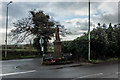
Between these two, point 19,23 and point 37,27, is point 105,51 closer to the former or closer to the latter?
point 37,27

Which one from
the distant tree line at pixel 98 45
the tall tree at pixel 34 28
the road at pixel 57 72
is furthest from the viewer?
the tall tree at pixel 34 28

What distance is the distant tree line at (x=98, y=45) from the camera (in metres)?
16.3

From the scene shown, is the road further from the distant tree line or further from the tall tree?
the tall tree

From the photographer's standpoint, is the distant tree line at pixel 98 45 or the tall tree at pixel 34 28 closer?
the distant tree line at pixel 98 45

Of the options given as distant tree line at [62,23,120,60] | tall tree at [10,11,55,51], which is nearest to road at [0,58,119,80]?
distant tree line at [62,23,120,60]

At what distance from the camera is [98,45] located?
16469mm

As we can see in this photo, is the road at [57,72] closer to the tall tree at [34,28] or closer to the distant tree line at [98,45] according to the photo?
the distant tree line at [98,45]

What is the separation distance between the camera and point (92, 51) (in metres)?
16.7

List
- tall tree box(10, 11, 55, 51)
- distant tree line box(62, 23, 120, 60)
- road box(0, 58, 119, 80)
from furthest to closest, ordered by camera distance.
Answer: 1. tall tree box(10, 11, 55, 51)
2. distant tree line box(62, 23, 120, 60)
3. road box(0, 58, 119, 80)

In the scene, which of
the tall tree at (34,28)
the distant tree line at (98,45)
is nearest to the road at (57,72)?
the distant tree line at (98,45)

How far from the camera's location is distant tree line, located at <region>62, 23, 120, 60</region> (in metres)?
16.3

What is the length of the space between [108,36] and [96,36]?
2.42m

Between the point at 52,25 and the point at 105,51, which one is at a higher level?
the point at 52,25

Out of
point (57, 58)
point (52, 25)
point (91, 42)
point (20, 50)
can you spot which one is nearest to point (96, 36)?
point (91, 42)
